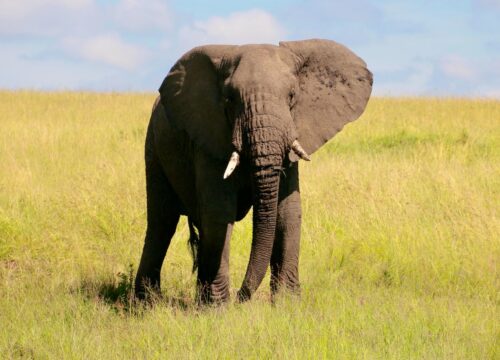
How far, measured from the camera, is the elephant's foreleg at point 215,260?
252 inches

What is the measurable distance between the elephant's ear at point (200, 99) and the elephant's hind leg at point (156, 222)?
1.03 m

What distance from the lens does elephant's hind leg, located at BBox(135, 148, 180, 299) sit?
25.5 ft

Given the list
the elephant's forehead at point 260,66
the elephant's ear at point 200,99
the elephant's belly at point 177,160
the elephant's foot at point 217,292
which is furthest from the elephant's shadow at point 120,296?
the elephant's forehead at point 260,66

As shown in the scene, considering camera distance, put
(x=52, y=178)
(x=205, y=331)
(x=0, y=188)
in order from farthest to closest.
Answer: (x=52, y=178) < (x=0, y=188) < (x=205, y=331)

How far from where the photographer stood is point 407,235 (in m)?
9.25

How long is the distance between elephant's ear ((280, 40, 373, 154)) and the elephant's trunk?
55cm

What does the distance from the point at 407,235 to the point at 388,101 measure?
16.7 metres

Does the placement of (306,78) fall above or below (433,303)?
above

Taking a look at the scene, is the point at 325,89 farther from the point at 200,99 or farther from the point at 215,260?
the point at 215,260

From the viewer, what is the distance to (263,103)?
5695 mm

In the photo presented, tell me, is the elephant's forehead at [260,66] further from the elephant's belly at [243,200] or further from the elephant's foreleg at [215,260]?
the elephant's foreleg at [215,260]

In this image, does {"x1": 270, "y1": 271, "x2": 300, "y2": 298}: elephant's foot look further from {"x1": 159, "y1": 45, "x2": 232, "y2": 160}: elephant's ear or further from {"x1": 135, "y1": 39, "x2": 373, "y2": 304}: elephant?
{"x1": 159, "y1": 45, "x2": 232, "y2": 160}: elephant's ear

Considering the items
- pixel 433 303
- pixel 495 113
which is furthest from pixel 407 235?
pixel 495 113

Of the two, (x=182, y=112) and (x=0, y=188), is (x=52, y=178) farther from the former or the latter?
(x=182, y=112)
